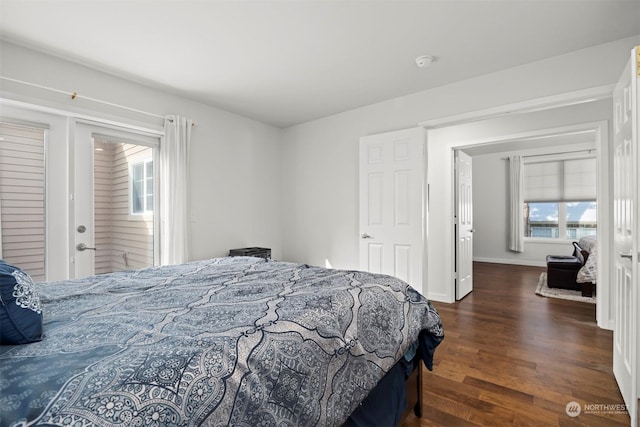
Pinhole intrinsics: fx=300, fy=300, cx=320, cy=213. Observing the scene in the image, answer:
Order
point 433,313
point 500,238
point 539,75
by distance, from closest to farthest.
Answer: point 433,313, point 539,75, point 500,238

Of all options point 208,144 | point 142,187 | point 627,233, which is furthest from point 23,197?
point 627,233

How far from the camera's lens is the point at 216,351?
32.6 inches

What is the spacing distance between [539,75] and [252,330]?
135 inches

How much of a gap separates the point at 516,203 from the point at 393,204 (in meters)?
4.75

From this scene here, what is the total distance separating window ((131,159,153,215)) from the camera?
3.32 metres

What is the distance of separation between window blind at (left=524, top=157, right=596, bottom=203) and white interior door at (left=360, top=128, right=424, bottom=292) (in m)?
5.02

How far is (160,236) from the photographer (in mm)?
3434

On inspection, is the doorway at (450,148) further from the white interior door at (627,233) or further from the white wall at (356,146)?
the white interior door at (627,233)

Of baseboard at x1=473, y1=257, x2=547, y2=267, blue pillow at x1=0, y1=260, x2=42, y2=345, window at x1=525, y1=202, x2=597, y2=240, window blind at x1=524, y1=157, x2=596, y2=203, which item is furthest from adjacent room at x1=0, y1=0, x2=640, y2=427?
window blind at x1=524, y1=157, x2=596, y2=203

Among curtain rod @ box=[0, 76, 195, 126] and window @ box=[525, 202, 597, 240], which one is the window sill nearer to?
curtain rod @ box=[0, 76, 195, 126]

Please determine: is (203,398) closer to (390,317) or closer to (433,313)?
(390,317)

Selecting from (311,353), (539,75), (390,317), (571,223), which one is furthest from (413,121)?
(571,223)

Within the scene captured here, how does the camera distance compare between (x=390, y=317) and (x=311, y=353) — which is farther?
(x=390, y=317)

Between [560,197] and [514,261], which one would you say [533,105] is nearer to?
[560,197]
